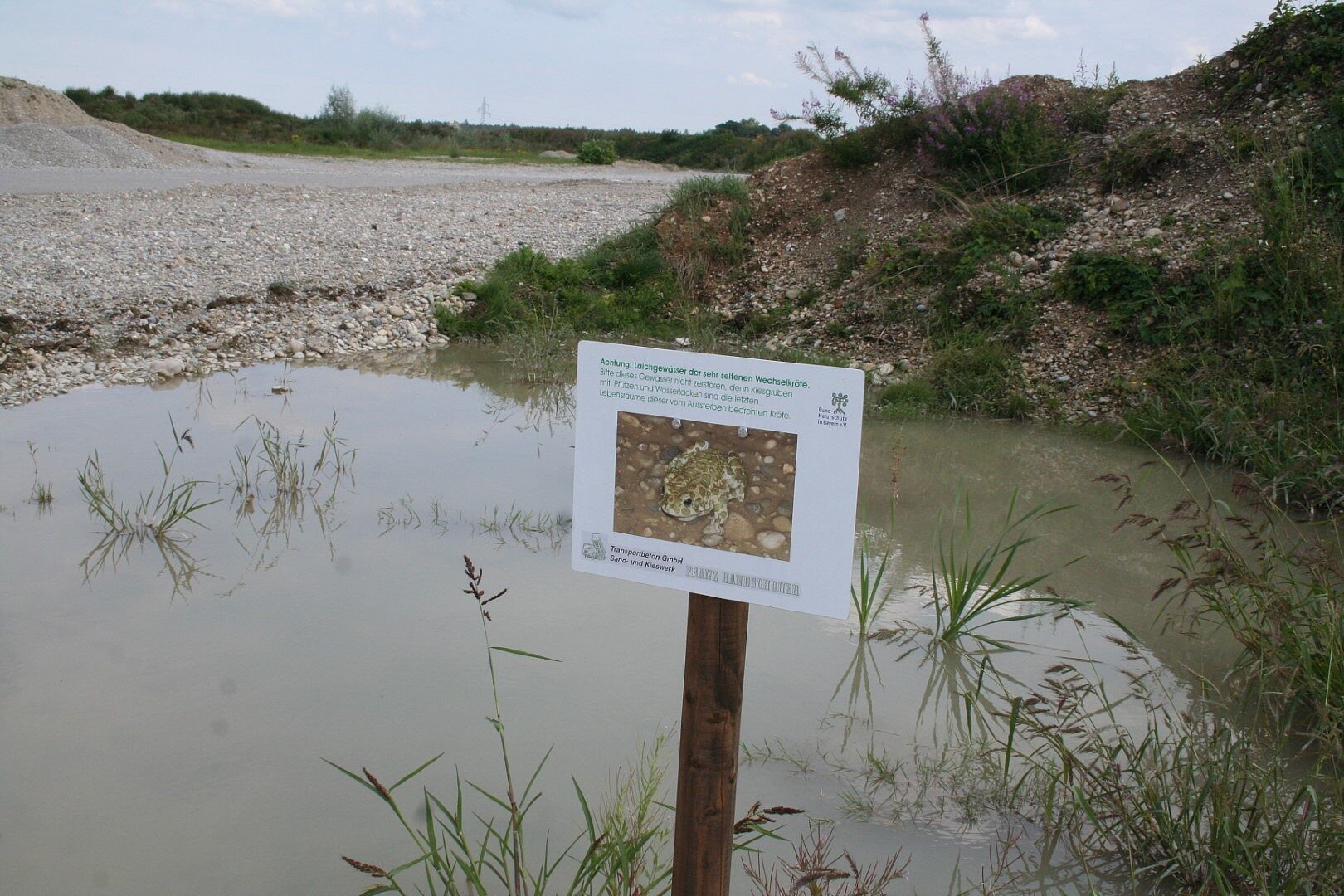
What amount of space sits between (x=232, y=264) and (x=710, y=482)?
10.3 meters

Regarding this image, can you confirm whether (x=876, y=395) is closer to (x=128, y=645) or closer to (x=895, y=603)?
(x=895, y=603)

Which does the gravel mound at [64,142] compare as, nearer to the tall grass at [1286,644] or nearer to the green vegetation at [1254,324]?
the green vegetation at [1254,324]

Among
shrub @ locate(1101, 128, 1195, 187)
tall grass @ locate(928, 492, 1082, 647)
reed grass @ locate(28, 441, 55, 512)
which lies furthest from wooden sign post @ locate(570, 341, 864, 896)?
shrub @ locate(1101, 128, 1195, 187)

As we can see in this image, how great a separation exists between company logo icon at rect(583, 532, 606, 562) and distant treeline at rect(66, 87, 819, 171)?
3385 cm

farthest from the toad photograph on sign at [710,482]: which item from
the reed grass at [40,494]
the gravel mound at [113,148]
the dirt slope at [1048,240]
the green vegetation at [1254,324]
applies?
the gravel mound at [113,148]

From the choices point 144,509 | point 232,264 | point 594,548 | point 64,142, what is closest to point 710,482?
point 594,548

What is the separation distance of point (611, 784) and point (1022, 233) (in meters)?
7.37

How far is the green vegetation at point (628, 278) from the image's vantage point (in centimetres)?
1030

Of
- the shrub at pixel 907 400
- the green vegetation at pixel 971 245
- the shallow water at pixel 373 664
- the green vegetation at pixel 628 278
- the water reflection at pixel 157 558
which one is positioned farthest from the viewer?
the green vegetation at pixel 628 278

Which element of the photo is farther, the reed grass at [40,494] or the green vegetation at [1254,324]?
the green vegetation at [1254,324]

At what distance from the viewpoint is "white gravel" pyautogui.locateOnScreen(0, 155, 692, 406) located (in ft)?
28.1

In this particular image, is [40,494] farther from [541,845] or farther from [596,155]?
[596,155]

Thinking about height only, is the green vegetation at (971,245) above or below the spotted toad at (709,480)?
above

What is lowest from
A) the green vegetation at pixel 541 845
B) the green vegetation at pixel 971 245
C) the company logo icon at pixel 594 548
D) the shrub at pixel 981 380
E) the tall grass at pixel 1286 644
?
the green vegetation at pixel 541 845
